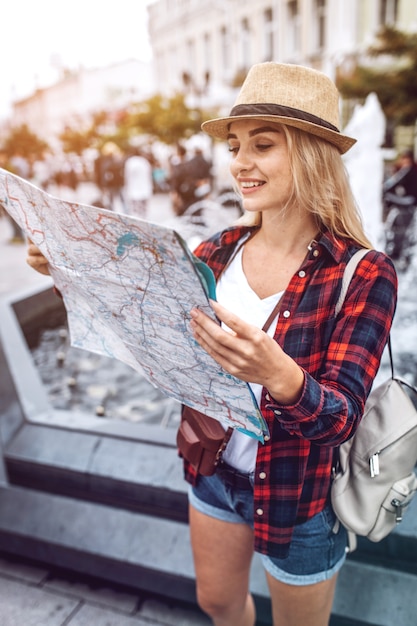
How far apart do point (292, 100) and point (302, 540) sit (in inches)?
42.3

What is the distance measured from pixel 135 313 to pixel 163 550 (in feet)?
4.96

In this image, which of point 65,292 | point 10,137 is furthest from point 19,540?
point 10,137

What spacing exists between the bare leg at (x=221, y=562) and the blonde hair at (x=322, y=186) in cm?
85

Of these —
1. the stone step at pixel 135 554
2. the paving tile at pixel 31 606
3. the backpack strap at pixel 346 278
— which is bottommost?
the paving tile at pixel 31 606

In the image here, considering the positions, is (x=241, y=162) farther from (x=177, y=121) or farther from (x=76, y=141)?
(x=76, y=141)

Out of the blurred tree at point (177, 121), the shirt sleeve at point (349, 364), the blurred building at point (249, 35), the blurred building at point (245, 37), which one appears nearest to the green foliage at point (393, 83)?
the blurred building at point (245, 37)

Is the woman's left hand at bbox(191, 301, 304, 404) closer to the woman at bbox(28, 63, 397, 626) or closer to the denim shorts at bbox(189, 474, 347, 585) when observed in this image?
the woman at bbox(28, 63, 397, 626)

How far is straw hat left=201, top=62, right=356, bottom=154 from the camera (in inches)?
48.3

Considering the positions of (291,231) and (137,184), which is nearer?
(291,231)

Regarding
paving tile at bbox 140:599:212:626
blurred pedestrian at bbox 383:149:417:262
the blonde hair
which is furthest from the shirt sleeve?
blurred pedestrian at bbox 383:149:417:262

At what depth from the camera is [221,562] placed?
152cm

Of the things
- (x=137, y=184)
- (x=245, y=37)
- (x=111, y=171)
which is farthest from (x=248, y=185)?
(x=245, y=37)

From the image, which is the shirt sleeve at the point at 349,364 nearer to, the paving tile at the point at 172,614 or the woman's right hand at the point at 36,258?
the woman's right hand at the point at 36,258

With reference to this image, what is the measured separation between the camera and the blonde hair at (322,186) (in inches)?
49.8
